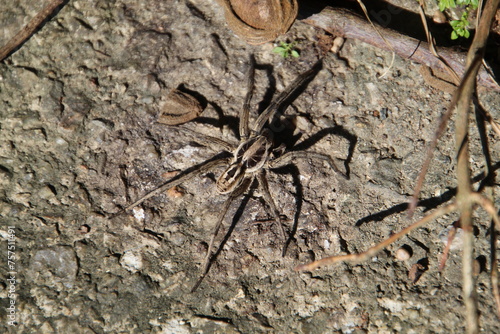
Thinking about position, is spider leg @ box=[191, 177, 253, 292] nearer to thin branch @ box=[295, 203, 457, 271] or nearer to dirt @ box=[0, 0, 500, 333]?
dirt @ box=[0, 0, 500, 333]

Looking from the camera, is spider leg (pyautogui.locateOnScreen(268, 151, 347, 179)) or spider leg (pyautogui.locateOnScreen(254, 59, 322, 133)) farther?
spider leg (pyautogui.locateOnScreen(254, 59, 322, 133))

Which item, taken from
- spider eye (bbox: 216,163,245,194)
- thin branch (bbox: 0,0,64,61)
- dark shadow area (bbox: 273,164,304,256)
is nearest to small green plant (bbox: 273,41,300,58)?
dark shadow area (bbox: 273,164,304,256)

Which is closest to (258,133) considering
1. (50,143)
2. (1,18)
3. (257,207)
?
(257,207)

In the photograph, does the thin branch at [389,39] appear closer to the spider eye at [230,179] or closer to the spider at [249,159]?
the spider at [249,159]

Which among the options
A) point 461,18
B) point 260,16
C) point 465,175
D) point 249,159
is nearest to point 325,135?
point 249,159

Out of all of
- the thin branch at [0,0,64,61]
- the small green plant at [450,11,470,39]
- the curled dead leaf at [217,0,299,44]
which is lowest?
the thin branch at [0,0,64,61]

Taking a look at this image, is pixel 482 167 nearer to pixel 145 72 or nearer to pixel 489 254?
pixel 489 254
